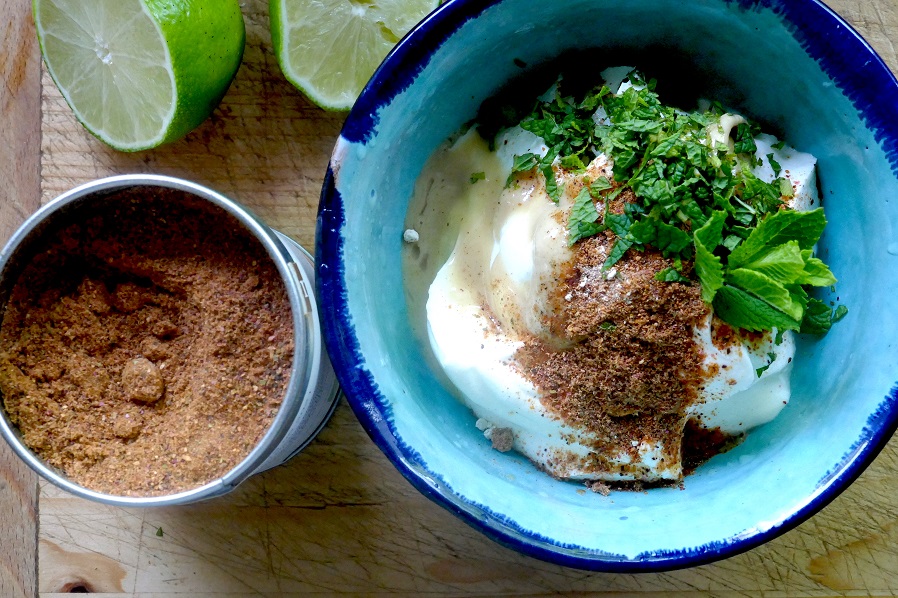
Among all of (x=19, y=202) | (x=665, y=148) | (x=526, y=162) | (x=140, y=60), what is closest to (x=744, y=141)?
(x=665, y=148)

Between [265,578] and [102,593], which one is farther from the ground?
[265,578]

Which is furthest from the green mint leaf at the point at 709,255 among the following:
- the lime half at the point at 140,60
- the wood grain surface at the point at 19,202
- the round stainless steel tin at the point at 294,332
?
the wood grain surface at the point at 19,202

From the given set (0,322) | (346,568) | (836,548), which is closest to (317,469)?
(346,568)

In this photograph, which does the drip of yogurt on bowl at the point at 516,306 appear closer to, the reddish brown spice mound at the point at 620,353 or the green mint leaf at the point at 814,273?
the reddish brown spice mound at the point at 620,353

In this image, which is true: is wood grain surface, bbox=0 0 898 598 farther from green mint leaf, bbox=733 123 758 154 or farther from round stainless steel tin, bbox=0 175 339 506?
green mint leaf, bbox=733 123 758 154

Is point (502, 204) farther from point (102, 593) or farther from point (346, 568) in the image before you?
point (102, 593)

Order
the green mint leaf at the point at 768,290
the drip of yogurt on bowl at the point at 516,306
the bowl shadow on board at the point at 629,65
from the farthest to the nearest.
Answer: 1. the bowl shadow on board at the point at 629,65
2. the drip of yogurt on bowl at the point at 516,306
3. the green mint leaf at the point at 768,290

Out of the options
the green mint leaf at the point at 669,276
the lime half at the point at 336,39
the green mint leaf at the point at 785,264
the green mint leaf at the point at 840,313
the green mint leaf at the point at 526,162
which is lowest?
the lime half at the point at 336,39
